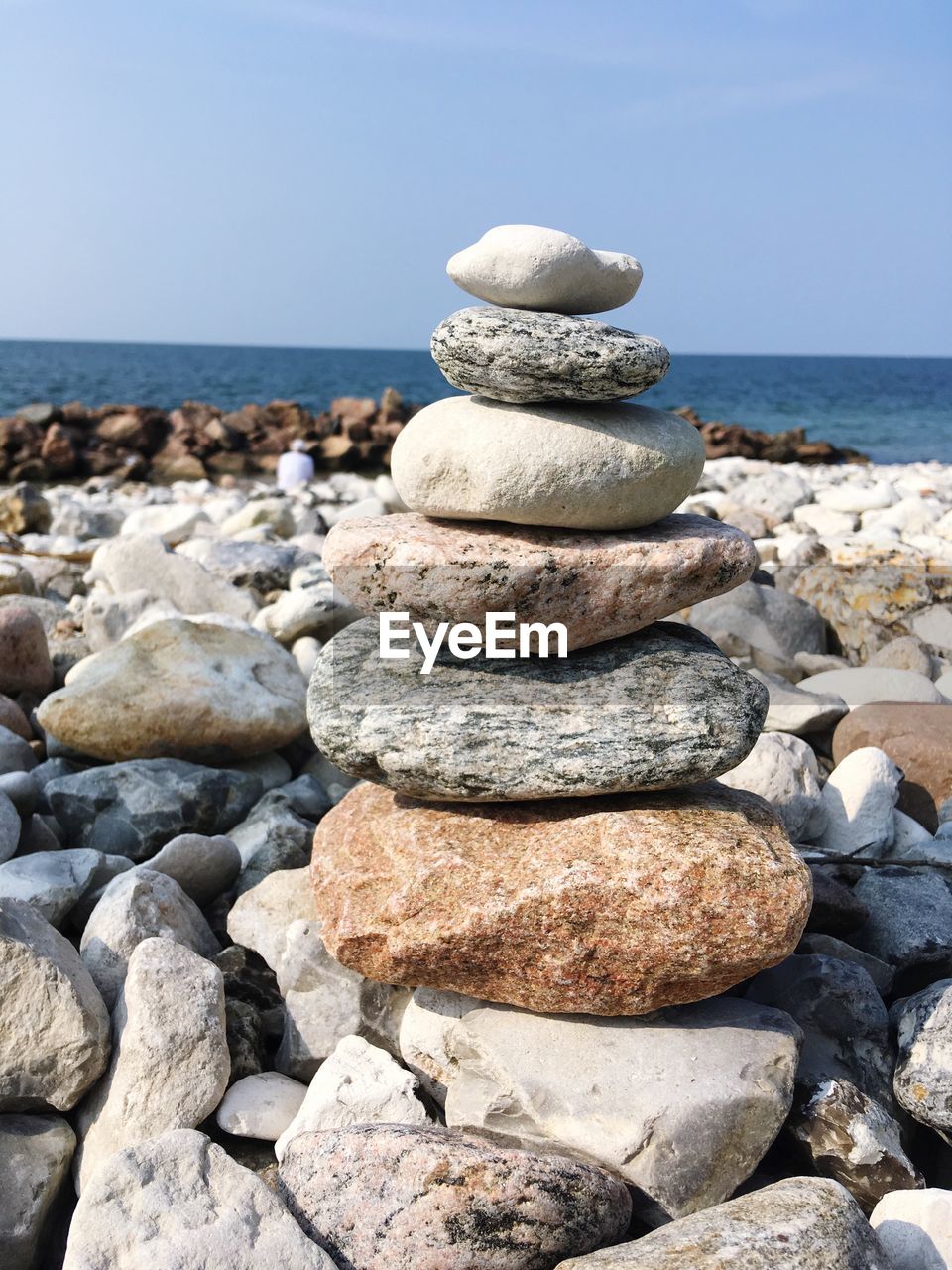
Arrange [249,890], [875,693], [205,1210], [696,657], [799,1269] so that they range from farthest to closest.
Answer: [875,693]
[249,890]
[696,657]
[205,1210]
[799,1269]

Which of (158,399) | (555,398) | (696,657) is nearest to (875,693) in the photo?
(696,657)

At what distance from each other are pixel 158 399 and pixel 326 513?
108 ft

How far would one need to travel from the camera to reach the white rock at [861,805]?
4844mm

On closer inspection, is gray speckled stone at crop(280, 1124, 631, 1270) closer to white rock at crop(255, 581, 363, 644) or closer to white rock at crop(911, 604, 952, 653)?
white rock at crop(255, 581, 363, 644)

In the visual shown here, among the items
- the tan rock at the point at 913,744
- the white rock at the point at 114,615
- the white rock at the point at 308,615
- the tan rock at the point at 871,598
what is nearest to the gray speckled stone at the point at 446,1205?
the tan rock at the point at 913,744

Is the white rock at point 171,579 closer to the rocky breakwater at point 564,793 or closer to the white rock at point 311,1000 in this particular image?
the white rock at point 311,1000

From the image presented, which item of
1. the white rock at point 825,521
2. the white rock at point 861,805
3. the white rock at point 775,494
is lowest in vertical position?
the white rock at point 861,805

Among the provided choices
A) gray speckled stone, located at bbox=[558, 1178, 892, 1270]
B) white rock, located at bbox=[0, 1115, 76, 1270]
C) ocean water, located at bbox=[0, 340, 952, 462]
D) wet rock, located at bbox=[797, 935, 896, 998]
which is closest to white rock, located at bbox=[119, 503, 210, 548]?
white rock, located at bbox=[0, 1115, 76, 1270]

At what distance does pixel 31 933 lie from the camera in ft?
10.9

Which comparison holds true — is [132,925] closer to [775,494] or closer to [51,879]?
[51,879]

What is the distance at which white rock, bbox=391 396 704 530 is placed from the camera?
10.8 feet

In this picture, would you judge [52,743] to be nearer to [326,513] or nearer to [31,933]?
[31,933]

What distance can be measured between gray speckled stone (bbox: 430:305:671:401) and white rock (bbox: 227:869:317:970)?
6.46 feet

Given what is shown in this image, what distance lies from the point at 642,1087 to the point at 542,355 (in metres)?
2.12
